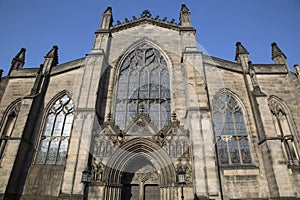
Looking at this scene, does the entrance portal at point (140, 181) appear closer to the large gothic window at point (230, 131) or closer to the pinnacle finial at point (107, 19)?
the large gothic window at point (230, 131)

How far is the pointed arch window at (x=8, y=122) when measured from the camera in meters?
12.1

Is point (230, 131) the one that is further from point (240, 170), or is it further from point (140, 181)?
point (140, 181)

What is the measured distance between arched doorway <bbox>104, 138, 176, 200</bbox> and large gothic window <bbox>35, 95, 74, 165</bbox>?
3321 mm

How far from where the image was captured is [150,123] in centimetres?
1063

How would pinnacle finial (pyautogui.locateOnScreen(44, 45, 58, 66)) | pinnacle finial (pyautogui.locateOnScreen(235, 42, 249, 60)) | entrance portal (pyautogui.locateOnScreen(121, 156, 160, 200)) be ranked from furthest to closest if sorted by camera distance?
pinnacle finial (pyautogui.locateOnScreen(44, 45, 58, 66)) → pinnacle finial (pyautogui.locateOnScreen(235, 42, 249, 60)) → entrance portal (pyautogui.locateOnScreen(121, 156, 160, 200))

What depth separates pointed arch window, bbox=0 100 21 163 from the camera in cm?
1209

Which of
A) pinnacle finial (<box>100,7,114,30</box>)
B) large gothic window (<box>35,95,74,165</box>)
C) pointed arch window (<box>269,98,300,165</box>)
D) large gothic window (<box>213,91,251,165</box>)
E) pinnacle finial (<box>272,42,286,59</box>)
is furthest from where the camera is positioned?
pinnacle finial (<box>100,7,114,30</box>)

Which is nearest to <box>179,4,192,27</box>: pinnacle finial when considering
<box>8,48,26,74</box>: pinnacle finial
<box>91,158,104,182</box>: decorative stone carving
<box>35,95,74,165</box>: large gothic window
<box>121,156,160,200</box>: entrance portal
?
<box>35,95,74,165</box>: large gothic window

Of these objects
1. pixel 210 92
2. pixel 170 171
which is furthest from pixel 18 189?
pixel 210 92

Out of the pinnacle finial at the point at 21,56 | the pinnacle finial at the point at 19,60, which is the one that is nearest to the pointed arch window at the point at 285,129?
the pinnacle finial at the point at 19,60

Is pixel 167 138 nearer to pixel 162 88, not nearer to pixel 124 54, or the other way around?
pixel 162 88

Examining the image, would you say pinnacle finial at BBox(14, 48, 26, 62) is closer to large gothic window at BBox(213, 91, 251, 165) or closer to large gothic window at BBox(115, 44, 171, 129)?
large gothic window at BBox(115, 44, 171, 129)

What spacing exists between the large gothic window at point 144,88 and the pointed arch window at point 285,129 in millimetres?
6418

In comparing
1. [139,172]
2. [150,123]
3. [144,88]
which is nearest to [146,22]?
[144,88]
